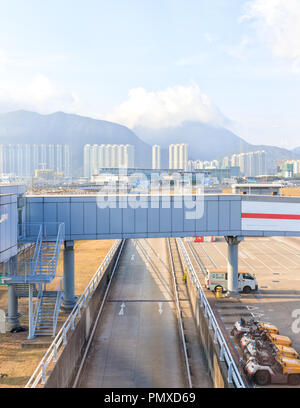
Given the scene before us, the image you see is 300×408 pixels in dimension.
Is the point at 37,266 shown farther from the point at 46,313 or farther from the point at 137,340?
the point at 137,340

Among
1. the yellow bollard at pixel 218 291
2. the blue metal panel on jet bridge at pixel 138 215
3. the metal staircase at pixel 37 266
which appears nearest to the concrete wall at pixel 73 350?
the metal staircase at pixel 37 266

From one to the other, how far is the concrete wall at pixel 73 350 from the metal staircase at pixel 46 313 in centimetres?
88

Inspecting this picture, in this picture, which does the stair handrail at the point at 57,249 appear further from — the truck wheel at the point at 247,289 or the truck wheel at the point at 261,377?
the truck wheel at the point at 247,289

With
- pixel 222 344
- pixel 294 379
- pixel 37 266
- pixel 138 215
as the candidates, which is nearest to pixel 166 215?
pixel 138 215

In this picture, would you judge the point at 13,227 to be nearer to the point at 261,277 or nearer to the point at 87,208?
the point at 87,208

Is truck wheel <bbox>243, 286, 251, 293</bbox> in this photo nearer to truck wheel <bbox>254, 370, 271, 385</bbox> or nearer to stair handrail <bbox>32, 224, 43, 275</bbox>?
truck wheel <bbox>254, 370, 271, 385</bbox>

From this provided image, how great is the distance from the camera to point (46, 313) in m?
15.9

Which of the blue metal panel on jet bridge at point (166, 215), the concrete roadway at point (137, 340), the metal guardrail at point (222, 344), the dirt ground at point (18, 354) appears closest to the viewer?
the metal guardrail at point (222, 344)

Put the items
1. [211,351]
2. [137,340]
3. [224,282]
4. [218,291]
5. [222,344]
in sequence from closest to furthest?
[222,344] → [211,351] → [137,340] → [218,291] → [224,282]

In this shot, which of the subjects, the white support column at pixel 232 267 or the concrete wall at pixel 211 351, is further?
the white support column at pixel 232 267

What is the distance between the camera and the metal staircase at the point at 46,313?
15.5m

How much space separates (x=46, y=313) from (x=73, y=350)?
192 centimetres
